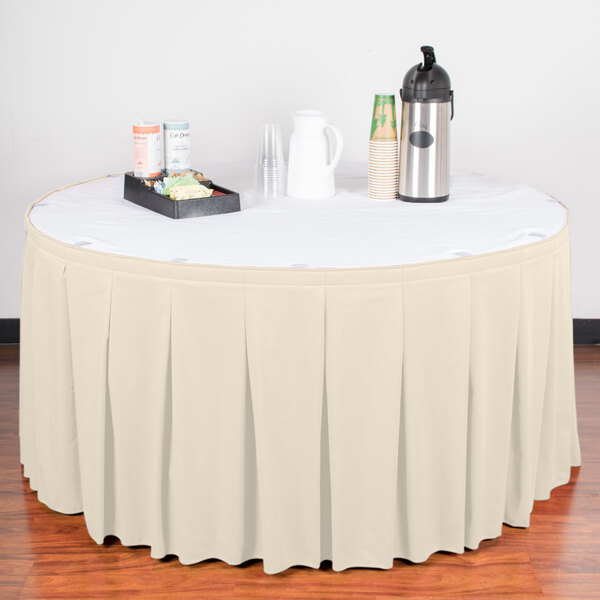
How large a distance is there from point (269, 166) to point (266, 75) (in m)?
0.87

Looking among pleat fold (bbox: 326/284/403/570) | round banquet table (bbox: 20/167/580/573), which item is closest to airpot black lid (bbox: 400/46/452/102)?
round banquet table (bbox: 20/167/580/573)

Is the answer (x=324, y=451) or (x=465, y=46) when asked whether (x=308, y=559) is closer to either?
(x=324, y=451)

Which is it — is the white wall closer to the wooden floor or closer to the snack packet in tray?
the snack packet in tray

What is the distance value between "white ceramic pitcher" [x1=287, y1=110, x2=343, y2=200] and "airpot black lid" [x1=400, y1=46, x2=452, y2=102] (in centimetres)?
22

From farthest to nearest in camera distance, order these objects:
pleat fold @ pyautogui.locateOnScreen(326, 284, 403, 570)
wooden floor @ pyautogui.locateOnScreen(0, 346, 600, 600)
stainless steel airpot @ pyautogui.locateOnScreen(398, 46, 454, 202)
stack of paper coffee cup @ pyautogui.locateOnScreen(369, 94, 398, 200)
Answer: stack of paper coffee cup @ pyautogui.locateOnScreen(369, 94, 398, 200) → stainless steel airpot @ pyautogui.locateOnScreen(398, 46, 454, 202) → wooden floor @ pyautogui.locateOnScreen(0, 346, 600, 600) → pleat fold @ pyautogui.locateOnScreen(326, 284, 403, 570)

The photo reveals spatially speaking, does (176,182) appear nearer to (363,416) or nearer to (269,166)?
(269,166)

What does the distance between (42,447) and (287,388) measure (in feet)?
2.24

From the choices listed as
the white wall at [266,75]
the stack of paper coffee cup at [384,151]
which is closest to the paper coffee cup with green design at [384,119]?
the stack of paper coffee cup at [384,151]

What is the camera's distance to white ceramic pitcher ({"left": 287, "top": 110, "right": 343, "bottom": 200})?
2.18 metres

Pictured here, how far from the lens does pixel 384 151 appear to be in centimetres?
219

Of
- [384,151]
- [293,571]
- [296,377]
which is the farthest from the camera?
[384,151]

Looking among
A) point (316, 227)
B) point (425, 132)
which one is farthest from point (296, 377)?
point (425, 132)

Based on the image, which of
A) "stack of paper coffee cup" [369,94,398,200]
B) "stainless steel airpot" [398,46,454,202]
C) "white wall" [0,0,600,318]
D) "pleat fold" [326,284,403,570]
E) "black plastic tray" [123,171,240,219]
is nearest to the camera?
"pleat fold" [326,284,403,570]

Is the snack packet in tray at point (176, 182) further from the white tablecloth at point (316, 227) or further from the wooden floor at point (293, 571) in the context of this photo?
the wooden floor at point (293, 571)
